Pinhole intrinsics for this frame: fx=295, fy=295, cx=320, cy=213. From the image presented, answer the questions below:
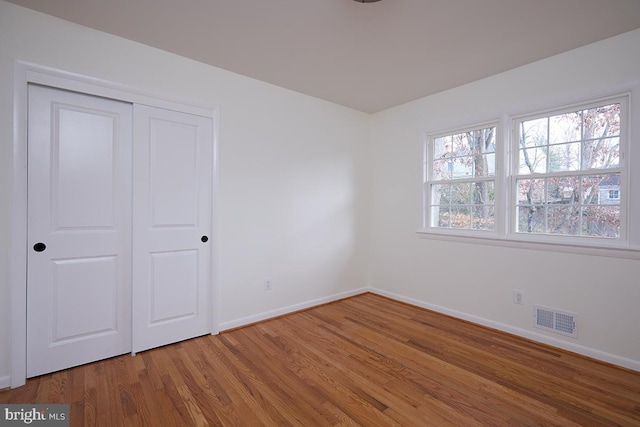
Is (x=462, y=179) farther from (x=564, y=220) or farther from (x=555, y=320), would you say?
(x=555, y=320)

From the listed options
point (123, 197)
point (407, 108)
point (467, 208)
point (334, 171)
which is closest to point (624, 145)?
point (467, 208)

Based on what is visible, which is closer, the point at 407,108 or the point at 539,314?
the point at 539,314

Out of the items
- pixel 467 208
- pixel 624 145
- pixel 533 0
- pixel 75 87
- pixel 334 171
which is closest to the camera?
pixel 533 0

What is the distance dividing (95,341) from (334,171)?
3054 mm

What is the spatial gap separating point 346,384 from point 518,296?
78.9 inches

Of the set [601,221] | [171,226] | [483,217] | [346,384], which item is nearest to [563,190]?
[601,221]

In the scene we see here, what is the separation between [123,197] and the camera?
8.17 ft

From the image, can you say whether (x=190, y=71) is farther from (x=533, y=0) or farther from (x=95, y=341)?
(x=533, y=0)

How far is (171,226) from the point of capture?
8.92ft

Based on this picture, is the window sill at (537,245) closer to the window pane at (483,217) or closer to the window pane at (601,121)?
the window pane at (483,217)

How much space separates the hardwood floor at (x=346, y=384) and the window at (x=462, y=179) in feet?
4.22

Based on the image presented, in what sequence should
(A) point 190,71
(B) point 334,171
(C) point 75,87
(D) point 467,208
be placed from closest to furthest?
(C) point 75,87, (A) point 190,71, (D) point 467,208, (B) point 334,171

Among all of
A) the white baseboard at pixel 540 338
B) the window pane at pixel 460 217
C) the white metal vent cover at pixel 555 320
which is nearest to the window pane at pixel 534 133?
the window pane at pixel 460 217
